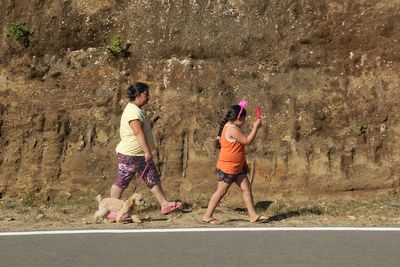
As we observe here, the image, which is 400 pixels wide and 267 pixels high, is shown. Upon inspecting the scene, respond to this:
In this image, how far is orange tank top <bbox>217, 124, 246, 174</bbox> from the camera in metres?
6.85

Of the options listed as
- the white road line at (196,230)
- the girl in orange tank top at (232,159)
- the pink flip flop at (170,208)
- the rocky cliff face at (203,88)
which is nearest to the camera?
the white road line at (196,230)

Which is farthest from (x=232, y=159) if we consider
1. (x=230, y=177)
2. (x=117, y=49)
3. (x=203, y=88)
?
(x=117, y=49)

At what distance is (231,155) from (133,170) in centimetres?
132

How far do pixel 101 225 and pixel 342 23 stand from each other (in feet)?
21.8

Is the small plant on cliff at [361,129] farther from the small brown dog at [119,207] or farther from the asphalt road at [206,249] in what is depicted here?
the small brown dog at [119,207]

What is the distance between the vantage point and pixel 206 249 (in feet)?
18.7

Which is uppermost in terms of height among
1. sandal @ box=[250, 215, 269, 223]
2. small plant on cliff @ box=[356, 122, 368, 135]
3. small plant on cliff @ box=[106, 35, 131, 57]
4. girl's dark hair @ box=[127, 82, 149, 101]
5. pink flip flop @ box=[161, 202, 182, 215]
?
small plant on cliff @ box=[106, 35, 131, 57]

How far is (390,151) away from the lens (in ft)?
30.8

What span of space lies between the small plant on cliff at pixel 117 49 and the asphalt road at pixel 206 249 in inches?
199

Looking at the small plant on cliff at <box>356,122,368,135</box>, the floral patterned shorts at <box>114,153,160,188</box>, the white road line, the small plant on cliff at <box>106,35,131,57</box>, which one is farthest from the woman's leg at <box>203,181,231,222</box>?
the small plant on cliff at <box>106,35,131,57</box>

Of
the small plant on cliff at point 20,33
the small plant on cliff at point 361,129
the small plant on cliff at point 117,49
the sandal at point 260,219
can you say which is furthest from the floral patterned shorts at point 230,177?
the small plant on cliff at point 20,33

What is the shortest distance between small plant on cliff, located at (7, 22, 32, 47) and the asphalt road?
580 centimetres

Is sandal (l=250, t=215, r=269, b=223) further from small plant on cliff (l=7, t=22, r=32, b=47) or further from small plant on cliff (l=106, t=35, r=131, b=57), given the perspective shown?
small plant on cliff (l=7, t=22, r=32, b=47)

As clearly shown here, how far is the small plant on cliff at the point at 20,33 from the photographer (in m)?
11.0
